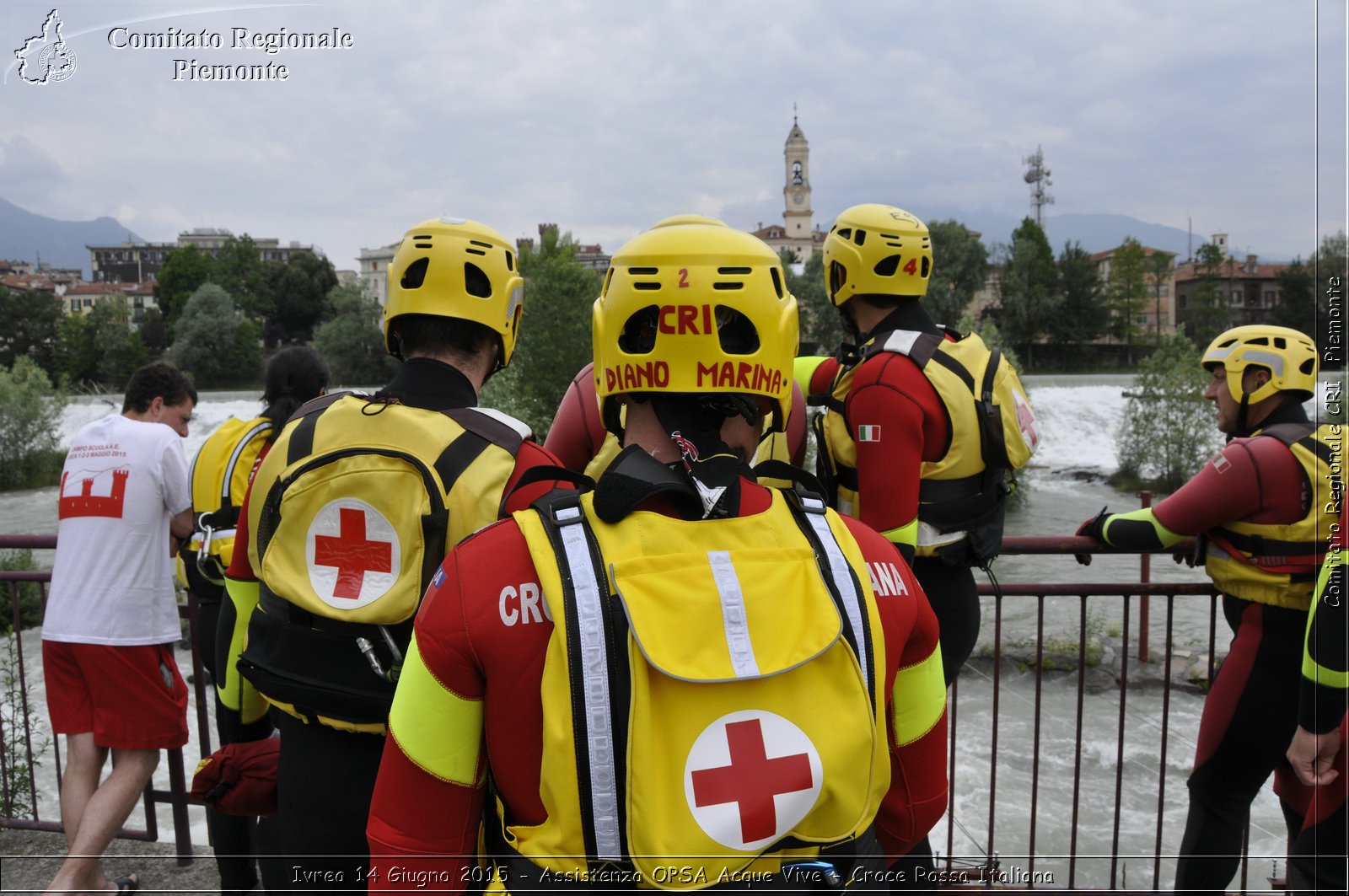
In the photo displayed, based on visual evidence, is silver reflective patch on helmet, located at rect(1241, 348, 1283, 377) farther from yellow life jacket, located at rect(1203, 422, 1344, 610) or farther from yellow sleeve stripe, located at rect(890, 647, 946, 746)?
yellow sleeve stripe, located at rect(890, 647, 946, 746)

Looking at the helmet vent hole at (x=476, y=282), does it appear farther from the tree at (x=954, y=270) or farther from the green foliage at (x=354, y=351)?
the tree at (x=954, y=270)

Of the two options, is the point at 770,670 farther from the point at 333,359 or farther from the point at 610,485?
the point at 333,359

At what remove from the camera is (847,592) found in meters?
1.68

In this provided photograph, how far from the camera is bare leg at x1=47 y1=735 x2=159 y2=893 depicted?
423 centimetres

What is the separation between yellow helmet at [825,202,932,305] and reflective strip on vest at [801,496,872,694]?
8.39 ft

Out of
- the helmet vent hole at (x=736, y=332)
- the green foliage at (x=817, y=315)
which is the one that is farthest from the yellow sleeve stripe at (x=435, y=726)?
the green foliage at (x=817, y=315)

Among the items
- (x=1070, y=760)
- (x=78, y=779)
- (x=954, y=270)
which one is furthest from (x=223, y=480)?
(x=954, y=270)

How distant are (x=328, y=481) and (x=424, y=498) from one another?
0.26 meters

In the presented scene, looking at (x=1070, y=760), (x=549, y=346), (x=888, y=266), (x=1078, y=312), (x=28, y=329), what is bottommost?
(x=1070, y=760)

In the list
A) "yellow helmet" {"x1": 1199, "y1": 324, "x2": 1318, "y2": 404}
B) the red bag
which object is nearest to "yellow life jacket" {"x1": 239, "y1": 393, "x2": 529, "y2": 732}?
the red bag

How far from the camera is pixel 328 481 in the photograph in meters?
2.54

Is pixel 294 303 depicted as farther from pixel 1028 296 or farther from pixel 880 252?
pixel 880 252

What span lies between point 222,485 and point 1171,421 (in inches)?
1301

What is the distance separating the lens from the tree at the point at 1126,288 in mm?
80688
